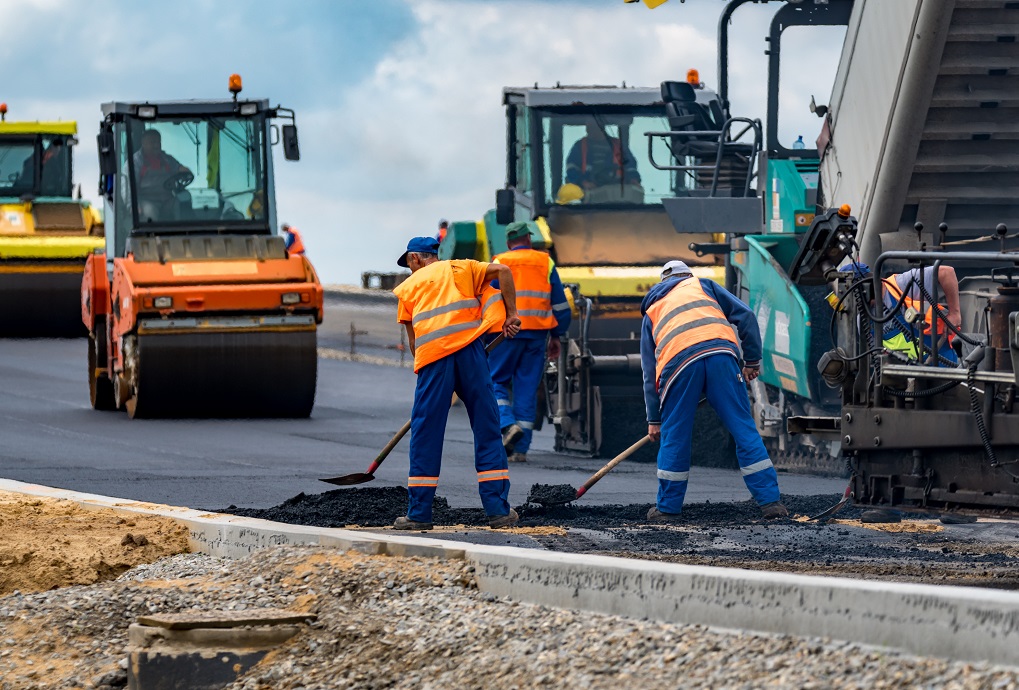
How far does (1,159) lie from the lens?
2331 centimetres

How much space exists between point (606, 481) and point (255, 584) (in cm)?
496

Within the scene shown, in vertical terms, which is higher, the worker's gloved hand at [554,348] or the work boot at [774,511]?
the worker's gloved hand at [554,348]

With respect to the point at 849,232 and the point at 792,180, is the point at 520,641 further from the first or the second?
the point at 792,180

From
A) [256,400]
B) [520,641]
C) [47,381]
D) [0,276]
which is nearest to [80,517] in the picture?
[520,641]

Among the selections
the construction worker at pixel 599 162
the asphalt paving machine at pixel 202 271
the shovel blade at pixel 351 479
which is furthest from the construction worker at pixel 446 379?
the construction worker at pixel 599 162

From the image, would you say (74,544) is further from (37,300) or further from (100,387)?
(37,300)

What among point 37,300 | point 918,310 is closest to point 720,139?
point 918,310

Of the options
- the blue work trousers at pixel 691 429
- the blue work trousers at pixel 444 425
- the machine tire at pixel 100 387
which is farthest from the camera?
the machine tire at pixel 100 387

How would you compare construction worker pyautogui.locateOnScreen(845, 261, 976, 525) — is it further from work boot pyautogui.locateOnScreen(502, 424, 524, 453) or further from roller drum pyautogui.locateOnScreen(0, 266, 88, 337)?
roller drum pyautogui.locateOnScreen(0, 266, 88, 337)

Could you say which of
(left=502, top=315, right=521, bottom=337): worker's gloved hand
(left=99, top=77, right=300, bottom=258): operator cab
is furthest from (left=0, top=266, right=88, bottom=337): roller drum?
(left=502, top=315, right=521, bottom=337): worker's gloved hand

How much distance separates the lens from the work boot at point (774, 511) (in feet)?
29.3

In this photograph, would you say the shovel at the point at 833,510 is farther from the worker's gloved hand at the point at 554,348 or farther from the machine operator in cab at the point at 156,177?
the machine operator in cab at the point at 156,177

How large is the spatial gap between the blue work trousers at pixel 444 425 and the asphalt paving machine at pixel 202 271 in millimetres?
6266

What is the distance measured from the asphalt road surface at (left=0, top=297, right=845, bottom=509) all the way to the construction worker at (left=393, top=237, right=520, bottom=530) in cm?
127
